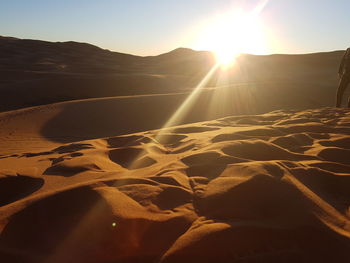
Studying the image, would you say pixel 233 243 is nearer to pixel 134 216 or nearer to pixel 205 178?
pixel 134 216

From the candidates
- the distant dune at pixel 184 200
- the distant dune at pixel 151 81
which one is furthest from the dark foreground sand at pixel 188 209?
the distant dune at pixel 151 81

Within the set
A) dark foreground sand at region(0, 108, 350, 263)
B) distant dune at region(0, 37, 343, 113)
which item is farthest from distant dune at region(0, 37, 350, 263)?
distant dune at region(0, 37, 343, 113)

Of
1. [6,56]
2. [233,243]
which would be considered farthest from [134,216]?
[6,56]

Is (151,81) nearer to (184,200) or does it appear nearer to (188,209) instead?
(184,200)

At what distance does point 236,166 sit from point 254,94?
860 centimetres

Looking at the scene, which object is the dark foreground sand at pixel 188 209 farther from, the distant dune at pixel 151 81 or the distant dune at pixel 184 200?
the distant dune at pixel 151 81

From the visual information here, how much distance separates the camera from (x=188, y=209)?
1.67 m

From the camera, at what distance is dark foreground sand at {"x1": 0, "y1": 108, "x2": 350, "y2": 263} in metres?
1.32

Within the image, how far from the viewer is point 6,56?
115 feet

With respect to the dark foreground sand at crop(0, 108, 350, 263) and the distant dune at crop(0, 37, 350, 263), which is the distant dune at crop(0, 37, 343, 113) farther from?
the dark foreground sand at crop(0, 108, 350, 263)

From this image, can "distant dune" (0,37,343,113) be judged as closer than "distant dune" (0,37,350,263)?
No

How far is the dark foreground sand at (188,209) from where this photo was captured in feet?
4.32

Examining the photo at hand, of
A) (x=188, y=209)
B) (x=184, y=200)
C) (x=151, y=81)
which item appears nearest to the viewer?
(x=188, y=209)

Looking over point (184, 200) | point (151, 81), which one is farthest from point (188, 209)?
point (151, 81)
